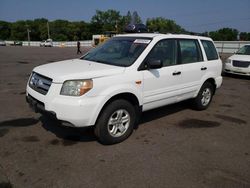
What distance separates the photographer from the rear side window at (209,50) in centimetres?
566

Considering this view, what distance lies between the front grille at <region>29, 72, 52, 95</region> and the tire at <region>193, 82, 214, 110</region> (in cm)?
353

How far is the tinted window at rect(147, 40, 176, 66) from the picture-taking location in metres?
4.35

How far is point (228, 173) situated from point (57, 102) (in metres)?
2.56

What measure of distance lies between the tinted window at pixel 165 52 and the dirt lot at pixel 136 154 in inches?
52.0

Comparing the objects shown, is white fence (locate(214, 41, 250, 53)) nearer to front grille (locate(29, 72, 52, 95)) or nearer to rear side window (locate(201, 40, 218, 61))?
rear side window (locate(201, 40, 218, 61))

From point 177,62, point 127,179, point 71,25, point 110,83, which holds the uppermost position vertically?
point 71,25

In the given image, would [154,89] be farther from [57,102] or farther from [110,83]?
[57,102]

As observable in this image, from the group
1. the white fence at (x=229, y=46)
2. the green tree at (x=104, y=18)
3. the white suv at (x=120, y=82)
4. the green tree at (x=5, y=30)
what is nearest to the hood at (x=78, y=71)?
the white suv at (x=120, y=82)

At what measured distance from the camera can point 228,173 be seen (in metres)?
3.21

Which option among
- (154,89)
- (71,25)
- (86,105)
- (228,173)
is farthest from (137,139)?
(71,25)

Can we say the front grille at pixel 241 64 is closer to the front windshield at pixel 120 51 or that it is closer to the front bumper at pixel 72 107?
the front windshield at pixel 120 51

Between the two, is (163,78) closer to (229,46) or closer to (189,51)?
(189,51)

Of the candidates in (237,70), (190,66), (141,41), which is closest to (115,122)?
(141,41)

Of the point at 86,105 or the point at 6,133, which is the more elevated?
the point at 86,105
